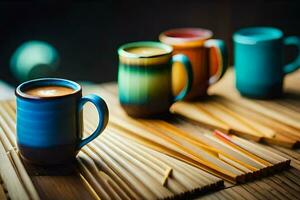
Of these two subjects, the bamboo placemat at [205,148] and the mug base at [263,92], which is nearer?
the bamboo placemat at [205,148]

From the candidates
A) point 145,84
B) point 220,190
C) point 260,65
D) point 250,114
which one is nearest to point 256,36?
point 260,65

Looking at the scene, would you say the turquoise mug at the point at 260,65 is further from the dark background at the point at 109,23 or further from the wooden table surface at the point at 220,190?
the dark background at the point at 109,23

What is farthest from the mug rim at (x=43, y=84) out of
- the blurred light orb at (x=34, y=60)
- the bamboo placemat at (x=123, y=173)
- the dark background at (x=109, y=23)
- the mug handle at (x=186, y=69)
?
the dark background at (x=109, y=23)

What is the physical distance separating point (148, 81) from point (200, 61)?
0.17m

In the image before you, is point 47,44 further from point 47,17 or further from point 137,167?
point 137,167

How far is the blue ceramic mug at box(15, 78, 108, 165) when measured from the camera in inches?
26.0

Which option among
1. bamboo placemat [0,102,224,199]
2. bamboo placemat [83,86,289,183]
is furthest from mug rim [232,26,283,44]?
bamboo placemat [0,102,224,199]

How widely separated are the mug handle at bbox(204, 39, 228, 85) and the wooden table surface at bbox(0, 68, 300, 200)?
0.33m

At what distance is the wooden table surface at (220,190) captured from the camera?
2.05 ft

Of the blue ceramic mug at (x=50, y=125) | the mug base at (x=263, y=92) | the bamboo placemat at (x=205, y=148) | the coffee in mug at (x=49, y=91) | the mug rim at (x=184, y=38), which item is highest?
the mug rim at (x=184, y=38)

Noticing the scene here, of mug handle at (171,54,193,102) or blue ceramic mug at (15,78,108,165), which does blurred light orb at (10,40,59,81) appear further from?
blue ceramic mug at (15,78,108,165)

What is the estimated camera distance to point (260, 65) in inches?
37.9

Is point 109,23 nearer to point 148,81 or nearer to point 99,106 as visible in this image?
point 148,81

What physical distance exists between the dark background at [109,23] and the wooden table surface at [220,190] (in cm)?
111
